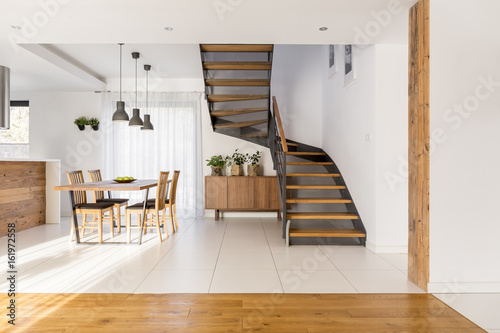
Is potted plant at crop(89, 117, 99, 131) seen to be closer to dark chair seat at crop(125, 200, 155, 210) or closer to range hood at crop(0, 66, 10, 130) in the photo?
range hood at crop(0, 66, 10, 130)

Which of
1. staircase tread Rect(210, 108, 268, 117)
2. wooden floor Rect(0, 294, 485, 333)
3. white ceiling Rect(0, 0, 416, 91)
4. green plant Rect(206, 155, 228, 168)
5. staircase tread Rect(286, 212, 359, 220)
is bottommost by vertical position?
wooden floor Rect(0, 294, 485, 333)

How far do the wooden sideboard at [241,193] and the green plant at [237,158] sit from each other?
0.43 metres

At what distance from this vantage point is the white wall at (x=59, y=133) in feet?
22.8

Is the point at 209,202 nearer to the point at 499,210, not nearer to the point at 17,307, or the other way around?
the point at 17,307

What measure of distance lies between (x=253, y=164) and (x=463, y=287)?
4.38m

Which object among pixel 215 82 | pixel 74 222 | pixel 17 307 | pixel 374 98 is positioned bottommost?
pixel 17 307

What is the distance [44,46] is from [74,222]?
8.77ft

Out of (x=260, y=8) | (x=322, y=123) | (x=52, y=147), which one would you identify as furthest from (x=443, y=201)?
(x=52, y=147)

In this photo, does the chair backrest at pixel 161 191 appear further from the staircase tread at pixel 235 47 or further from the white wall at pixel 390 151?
the white wall at pixel 390 151

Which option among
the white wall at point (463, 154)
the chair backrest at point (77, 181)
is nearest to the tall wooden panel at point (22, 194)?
the chair backrest at point (77, 181)

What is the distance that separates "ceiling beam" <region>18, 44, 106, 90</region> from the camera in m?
A: 4.71

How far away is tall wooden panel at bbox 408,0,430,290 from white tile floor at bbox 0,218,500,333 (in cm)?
26

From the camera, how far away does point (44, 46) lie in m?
4.92

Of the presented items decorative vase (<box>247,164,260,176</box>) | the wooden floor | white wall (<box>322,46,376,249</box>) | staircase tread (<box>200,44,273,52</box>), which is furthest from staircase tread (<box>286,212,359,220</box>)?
staircase tread (<box>200,44,273,52</box>)
